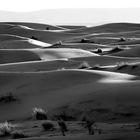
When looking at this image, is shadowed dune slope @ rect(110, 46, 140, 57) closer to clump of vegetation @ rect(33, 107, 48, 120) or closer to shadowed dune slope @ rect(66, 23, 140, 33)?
clump of vegetation @ rect(33, 107, 48, 120)

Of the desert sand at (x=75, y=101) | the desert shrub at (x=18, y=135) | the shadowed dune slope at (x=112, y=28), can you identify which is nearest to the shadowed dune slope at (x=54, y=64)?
the desert sand at (x=75, y=101)

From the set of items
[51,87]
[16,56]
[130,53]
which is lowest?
[16,56]

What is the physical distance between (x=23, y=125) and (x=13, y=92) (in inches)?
94.5

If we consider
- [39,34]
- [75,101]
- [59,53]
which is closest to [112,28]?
[39,34]

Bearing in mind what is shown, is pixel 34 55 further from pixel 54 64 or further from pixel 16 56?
pixel 54 64

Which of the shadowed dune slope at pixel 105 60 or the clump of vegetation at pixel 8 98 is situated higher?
the clump of vegetation at pixel 8 98

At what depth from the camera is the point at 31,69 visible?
Result: 46.5 ft

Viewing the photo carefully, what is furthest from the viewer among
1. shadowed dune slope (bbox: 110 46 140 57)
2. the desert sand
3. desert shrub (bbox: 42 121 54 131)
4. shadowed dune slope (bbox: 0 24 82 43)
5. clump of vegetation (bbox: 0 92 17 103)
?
shadowed dune slope (bbox: 0 24 82 43)

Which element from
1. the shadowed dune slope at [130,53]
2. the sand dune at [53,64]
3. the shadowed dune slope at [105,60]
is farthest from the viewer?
the shadowed dune slope at [130,53]

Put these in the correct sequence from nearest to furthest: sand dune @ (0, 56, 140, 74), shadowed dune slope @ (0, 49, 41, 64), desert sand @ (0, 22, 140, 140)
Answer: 1. desert sand @ (0, 22, 140, 140)
2. sand dune @ (0, 56, 140, 74)
3. shadowed dune slope @ (0, 49, 41, 64)

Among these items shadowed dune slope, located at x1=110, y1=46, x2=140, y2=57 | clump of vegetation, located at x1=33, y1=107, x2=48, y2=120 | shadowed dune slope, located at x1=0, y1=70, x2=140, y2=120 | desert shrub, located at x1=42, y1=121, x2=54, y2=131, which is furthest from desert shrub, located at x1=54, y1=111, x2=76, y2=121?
shadowed dune slope, located at x1=110, y1=46, x2=140, y2=57

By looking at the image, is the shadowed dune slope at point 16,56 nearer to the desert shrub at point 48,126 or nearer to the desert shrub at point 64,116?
the desert shrub at point 64,116

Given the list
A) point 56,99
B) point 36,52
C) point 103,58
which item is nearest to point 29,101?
point 56,99

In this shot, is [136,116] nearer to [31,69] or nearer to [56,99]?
[56,99]
